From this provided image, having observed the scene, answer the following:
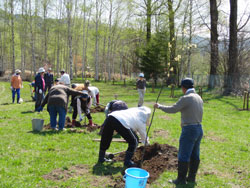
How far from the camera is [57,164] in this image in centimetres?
537

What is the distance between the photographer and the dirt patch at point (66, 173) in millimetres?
4719

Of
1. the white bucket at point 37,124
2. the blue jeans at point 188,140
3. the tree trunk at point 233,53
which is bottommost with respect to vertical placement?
the white bucket at point 37,124

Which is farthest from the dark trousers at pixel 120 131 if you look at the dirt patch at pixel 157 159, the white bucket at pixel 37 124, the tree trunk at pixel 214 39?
the tree trunk at pixel 214 39

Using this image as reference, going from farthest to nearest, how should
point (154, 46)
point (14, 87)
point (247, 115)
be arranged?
point (154, 46) < point (14, 87) < point (247, 115)

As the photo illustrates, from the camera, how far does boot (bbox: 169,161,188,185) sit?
14.8 ft

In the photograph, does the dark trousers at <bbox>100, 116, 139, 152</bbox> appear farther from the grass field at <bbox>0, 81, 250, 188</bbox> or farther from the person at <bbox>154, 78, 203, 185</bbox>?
the person at <bbox>154, 78, 203, 185</bbox>

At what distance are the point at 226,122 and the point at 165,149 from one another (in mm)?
5720

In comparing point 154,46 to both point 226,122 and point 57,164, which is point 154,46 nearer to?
point 226,122

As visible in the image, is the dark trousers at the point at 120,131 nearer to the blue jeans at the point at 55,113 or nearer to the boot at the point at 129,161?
the boot at the point at 129,161

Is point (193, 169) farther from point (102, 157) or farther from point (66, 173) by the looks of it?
point (66, 173)

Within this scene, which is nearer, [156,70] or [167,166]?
[167,166]

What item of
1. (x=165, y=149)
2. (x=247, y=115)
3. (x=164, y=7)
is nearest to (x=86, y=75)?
(x=164, y=7)

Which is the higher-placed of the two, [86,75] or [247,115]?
[86,75]

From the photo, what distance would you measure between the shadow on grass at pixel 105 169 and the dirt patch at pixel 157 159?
0.41 m
